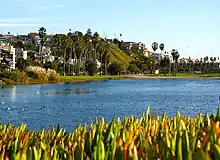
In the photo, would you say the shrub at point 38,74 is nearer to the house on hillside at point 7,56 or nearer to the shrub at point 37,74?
the shrub at point 37,74

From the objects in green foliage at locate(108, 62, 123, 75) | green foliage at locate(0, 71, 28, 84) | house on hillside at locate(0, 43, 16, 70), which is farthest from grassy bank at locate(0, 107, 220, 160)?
green foliage at locate(108, 62, 123, 75)

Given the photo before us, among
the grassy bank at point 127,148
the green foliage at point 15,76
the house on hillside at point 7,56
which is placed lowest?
the green foliage at point 15,76

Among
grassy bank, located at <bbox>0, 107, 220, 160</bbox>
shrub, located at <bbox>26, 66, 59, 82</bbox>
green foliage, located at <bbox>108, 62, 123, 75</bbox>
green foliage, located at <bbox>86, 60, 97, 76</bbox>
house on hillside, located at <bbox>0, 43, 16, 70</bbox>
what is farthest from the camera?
green foliage, located at <bbox>108, 62, 123, 75</bbox>

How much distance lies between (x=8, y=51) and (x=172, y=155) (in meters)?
158

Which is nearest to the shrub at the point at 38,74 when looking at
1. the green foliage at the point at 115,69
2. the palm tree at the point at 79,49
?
the palm tree at the point at 79,49

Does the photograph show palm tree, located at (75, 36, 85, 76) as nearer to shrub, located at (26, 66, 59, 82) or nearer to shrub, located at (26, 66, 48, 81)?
shrub, located at (26, 66, 59, 82)

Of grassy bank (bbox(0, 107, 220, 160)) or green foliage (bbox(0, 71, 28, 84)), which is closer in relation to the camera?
grassy bank (bbox(0, 107, 220, 160))

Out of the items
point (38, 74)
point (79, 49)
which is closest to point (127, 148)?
point (38, 74)

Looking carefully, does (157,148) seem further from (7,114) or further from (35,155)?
(7,114)

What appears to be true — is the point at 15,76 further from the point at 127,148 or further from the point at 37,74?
the point at 127,148

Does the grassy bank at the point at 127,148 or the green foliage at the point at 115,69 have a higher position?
the grassy bank at the point at 127,148

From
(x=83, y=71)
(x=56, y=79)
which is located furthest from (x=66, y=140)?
(x=83, y=71)

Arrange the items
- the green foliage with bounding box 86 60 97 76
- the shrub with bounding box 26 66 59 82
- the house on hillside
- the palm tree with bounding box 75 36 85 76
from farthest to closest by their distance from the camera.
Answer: the palm tree with bounding box 75 36 85 76, the green foliage with bounding box 86 60 97 76, the house on hillside, the shrub with bounding box 26 66 59 82

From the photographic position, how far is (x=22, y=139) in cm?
584
